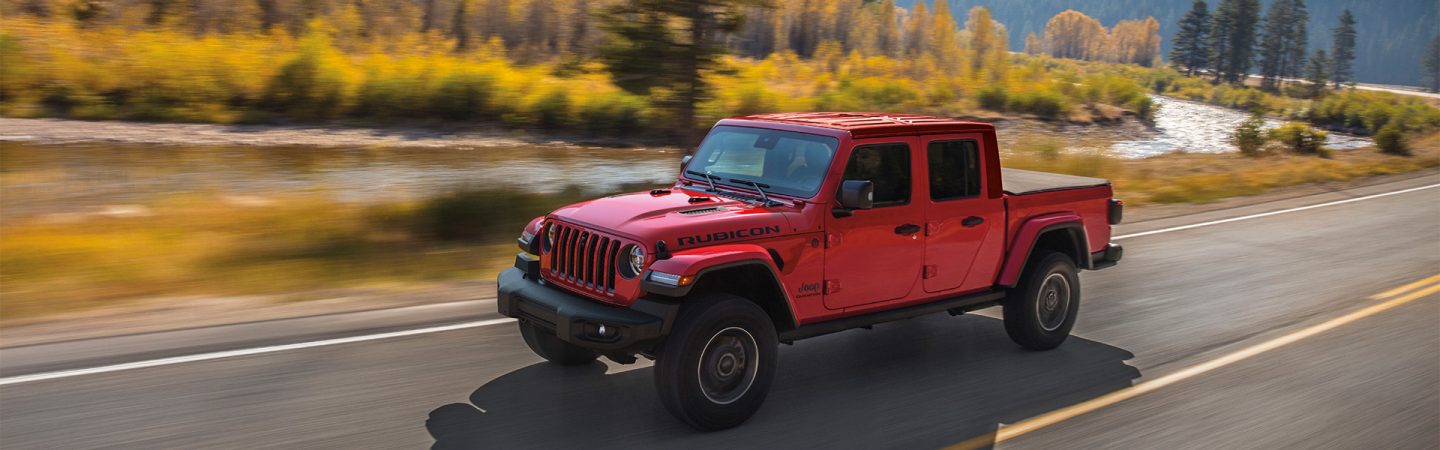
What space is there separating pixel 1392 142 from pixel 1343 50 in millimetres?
123576

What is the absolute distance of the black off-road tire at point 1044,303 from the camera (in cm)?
728

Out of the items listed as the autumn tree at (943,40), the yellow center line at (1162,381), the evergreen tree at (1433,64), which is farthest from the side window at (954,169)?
the evergreen tree at (1433,64)

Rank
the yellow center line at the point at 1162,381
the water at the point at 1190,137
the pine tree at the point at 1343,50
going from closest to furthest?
the yellow center line at the point at 1162,381 → the water at the point at 1190,137 → the pine tree at the point at 1343,50

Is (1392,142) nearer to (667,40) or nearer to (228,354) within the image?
(667,40)

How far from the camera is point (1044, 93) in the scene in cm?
4875

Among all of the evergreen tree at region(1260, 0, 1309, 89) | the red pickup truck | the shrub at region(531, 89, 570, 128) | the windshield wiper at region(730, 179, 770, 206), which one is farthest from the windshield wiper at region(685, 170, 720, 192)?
the evergreen tree at region(1260, 0, 1309, 89)

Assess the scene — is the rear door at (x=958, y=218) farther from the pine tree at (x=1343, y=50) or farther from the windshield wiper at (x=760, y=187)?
the pine tree at (x=1343, y=50)

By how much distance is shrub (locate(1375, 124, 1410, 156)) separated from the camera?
102 feet

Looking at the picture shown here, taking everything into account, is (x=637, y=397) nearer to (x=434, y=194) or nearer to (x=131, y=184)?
(x=434, y=194)

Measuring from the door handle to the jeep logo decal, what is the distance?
0.96 m

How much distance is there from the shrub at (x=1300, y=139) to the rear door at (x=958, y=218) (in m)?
27.7

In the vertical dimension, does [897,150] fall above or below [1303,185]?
above

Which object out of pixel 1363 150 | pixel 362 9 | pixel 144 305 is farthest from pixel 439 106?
pixel 1363 150

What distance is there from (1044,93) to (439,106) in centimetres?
3070
